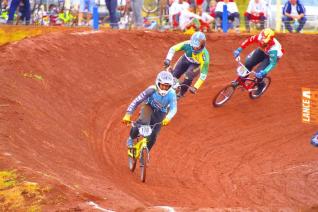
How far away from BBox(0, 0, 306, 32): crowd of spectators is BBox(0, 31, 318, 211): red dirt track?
922 millimetres

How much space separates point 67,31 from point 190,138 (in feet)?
20.5

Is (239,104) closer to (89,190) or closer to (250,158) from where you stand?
(250,158)

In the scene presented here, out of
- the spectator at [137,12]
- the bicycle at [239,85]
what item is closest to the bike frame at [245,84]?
the bicycle at [239,85]

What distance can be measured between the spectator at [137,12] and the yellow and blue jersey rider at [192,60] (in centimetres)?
519

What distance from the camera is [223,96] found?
21.9 m

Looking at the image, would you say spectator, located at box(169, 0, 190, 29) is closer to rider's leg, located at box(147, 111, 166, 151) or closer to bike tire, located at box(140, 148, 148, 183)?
rider's leg, located at box(147, 111, 166, 151)

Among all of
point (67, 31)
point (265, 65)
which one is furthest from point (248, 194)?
point (67, 31)

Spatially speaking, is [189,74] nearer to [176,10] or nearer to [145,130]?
[145,130]

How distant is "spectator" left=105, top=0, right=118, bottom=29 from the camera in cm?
2516

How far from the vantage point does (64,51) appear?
21.8 metres

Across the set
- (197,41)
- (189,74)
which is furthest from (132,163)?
(189,74)

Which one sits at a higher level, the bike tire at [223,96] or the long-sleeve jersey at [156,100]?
the long-sleeve jersey at [156,100]

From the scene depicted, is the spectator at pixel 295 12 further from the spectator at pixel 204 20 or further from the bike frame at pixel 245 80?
the bike frame at pixel 245 80

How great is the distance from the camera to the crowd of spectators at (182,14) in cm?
2570
